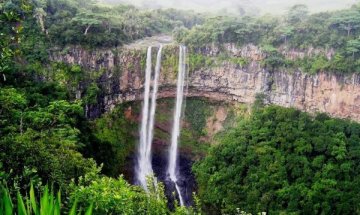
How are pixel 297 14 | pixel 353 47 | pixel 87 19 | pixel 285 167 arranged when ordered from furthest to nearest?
pixel 297 14
pixel 87 19
pixel 353 47
pixel 285 167

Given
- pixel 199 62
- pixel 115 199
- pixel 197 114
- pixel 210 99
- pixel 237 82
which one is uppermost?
pixel 199 62

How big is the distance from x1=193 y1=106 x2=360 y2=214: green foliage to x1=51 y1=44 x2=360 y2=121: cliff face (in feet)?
6.84

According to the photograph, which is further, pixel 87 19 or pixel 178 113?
pixel 178 113

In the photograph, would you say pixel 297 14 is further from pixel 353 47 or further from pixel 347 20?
pixel 353 47

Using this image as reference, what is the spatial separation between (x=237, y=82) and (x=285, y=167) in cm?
860

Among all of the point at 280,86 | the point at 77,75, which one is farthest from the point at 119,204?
the point at 280,86

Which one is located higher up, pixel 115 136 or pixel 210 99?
pixel 210 99

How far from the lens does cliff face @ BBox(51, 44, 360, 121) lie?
2423 cm

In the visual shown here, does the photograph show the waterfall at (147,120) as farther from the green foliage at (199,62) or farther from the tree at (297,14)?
the tree at (297,14)

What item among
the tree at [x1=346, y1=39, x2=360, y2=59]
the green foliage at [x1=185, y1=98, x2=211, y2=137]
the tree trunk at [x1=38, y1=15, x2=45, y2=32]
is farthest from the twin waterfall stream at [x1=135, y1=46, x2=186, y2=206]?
the tree at [x1=346, y1=39, x2=360, y2=59]

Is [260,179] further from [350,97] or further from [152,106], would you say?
[152,106]

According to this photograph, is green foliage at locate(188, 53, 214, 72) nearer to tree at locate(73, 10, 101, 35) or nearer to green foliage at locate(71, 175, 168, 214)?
tree at locate(73, 10, 101, 35)

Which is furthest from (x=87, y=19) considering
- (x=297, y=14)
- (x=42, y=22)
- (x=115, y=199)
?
(x=115, y=199)

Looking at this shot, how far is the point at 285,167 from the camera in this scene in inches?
802
